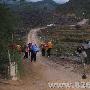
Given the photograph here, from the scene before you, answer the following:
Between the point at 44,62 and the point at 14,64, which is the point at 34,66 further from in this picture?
the point at 14,64

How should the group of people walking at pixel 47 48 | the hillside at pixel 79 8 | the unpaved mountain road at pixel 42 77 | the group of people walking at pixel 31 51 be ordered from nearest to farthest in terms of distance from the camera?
the unpaved mountain road at pixel 42 77 → the group of people walking at pixel 31 51 → the group of people walking at pixel 47 48 → the hillside at pixel 79 8

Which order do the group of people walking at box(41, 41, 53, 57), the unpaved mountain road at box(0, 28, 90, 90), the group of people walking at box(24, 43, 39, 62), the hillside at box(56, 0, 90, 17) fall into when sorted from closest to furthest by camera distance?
the unpaved mountain road at box(0, 28, 90, 90) < the group of people walking at box(24, 43, 39, 62) < the group of people walking at box(41, 41, 53, 57) < the hillside at box(56, 0, 90, 17)

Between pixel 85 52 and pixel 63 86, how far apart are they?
904cm

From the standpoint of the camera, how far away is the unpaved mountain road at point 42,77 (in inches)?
768

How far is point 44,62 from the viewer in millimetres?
28172

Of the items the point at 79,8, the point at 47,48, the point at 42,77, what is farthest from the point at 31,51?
the point at 79,8

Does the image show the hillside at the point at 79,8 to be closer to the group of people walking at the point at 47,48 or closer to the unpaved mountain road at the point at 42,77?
the group of people walking at the point at 47,48

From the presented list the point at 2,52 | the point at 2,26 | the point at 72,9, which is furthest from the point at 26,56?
the point at 72,9

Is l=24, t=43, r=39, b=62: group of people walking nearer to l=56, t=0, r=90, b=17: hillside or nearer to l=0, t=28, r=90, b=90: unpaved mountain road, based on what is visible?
l=0, t=28, r=90, b=90: unpaved mountain road

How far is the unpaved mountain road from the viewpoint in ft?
64.0

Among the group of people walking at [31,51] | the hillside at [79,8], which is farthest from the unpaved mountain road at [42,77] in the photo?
the hillside at [79,8]

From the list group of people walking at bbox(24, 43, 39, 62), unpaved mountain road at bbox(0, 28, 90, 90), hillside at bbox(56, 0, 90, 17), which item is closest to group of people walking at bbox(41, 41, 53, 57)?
unpaved mountain road at bbox(0, 28, 90, 90)

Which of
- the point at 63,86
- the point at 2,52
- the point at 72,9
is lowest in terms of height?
the point at 63,86

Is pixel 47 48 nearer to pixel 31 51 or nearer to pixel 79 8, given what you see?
pixel 31 51
